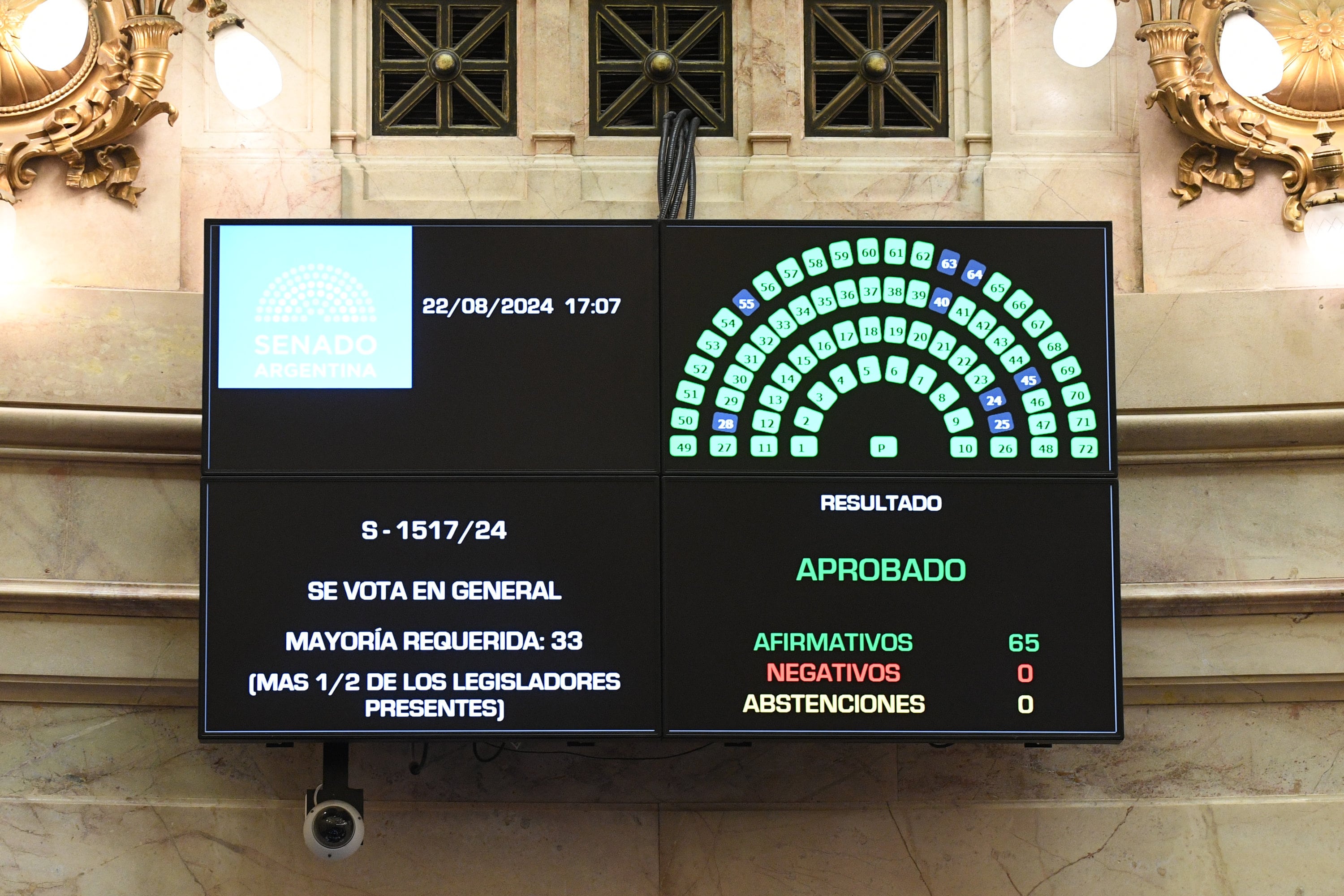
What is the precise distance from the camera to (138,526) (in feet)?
13.8

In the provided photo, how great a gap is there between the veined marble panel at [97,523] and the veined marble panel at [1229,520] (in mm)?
2925

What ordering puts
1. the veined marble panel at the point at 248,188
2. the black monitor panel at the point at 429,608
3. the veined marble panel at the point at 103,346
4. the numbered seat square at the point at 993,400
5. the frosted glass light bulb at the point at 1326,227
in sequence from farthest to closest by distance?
1. the veined marble panel at the point at 248,188
2. the veined marble panel at the point at 103,346
3. the frosted glass light bulb at the point at 1326,227
4. the numbered seat square at the point at 993,400
5. the black monitor panel at the point at 429,608

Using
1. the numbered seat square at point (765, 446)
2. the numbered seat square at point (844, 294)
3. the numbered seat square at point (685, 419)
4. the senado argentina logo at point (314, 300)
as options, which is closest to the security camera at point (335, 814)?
the senado argentina logo at point (314, 300)

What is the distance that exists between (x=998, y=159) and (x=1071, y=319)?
34.5 inches

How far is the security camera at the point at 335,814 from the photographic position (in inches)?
149

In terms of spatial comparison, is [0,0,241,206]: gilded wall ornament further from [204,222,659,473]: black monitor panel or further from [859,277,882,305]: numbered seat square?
[859,277,882,305]: numbered seat square

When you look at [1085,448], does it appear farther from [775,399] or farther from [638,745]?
[638,745]

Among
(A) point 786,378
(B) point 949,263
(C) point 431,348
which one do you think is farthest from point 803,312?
(C) point 431,348

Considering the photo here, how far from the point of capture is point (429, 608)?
3602 mm

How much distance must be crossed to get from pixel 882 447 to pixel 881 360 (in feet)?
0.78

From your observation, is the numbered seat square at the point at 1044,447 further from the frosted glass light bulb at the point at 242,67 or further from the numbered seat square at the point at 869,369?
the frosted glass light bulb at the point at 242,67

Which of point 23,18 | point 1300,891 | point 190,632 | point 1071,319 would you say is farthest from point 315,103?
point 1300,891

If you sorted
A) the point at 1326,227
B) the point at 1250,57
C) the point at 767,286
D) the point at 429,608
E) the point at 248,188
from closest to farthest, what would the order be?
the point at 429,608 < the point at 767,286 < the point at 1250,57 < the point at 1326,227 < the point at 248,188

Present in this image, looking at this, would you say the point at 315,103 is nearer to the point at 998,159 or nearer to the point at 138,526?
the point at 138,526
